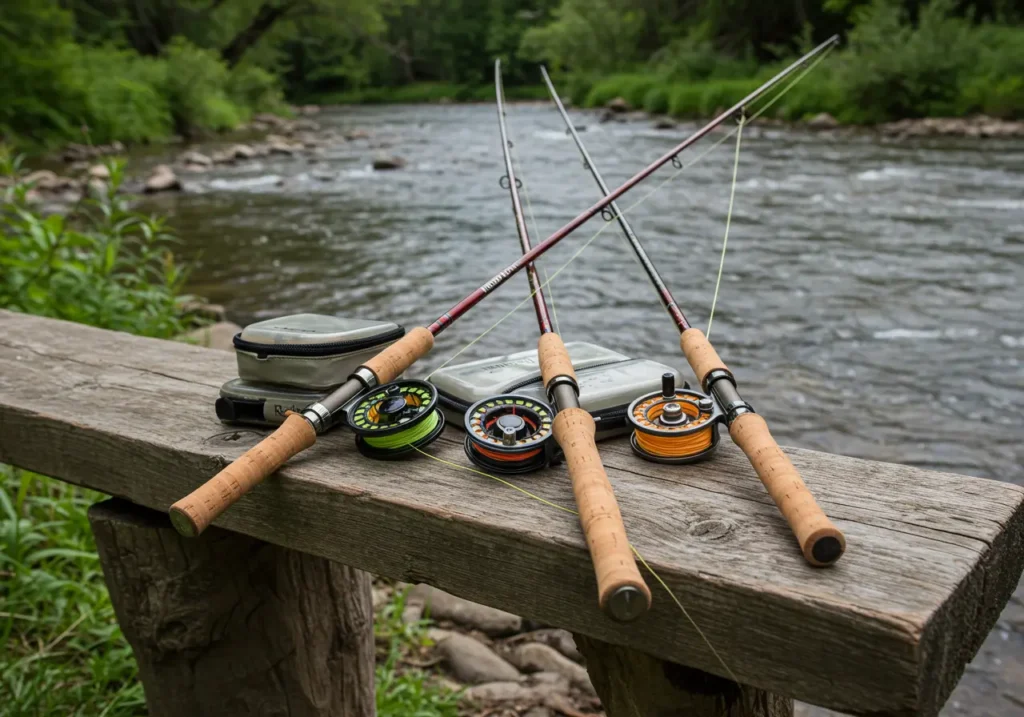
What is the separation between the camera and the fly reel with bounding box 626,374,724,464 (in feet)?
4.07

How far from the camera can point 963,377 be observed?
486 centimetres

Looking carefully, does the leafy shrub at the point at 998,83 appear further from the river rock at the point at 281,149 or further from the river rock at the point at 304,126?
the river rock at the point at 304,126

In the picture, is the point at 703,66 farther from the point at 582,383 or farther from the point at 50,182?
the point at 582,383

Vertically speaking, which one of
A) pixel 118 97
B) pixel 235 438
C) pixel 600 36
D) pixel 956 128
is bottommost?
pixel 956 128

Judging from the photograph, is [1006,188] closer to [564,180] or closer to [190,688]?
[564,180]

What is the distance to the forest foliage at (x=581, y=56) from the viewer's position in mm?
16953

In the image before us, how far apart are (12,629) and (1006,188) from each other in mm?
9982

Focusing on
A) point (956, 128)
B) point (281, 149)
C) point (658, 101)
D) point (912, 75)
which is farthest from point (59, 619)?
point (658, 101)

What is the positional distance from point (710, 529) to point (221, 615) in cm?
94

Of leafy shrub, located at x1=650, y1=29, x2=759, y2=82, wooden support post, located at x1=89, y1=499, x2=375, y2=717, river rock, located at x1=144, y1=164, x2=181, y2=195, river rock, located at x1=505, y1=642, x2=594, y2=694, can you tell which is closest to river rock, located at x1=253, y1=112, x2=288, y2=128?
leafy shrub, located at x1=650, y1=29, x2=759, y2=82

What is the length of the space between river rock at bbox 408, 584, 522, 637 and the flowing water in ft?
4.20

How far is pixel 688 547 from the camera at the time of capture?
103 centimetres

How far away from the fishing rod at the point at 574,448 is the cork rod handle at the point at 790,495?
178mm

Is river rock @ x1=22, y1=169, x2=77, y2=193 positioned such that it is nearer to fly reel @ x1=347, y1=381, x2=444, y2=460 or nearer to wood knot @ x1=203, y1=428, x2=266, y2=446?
wood knot @ x1=203, y1=428, x2=266, y2=446
